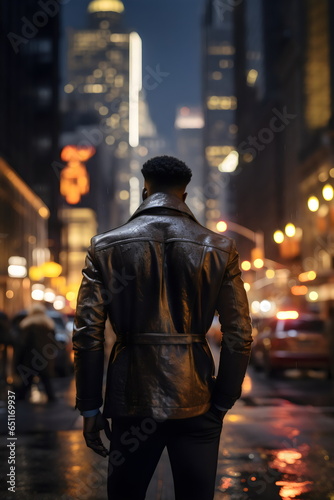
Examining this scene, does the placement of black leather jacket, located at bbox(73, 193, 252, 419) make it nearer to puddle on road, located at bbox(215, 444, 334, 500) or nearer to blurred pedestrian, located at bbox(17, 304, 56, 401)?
puddle on road, located at bbox(215, 444, 334, 500)

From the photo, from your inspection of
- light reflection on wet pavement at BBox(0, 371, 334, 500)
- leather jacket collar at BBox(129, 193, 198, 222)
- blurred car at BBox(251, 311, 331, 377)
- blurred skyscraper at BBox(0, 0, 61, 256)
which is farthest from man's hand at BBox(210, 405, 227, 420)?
blurred skyscraper at BBox(0, 0, 61, 256)

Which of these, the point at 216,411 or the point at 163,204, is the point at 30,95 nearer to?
the point at 163,204

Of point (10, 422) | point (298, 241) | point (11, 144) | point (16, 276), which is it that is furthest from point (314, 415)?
point (298, 241)

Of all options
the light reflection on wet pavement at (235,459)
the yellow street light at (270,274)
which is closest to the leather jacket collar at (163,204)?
the light reflection on wet pavement at (235,459)

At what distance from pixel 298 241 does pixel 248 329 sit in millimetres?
64618

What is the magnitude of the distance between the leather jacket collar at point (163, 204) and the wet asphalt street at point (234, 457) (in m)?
3.34

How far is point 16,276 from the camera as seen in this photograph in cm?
5422

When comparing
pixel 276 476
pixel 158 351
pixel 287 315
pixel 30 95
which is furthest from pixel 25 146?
pixel 158 351

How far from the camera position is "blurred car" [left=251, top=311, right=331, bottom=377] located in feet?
65.2

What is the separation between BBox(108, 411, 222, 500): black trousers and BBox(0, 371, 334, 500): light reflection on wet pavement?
2962 mm

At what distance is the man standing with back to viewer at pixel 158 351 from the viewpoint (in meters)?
3.68

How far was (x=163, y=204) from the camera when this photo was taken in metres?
4.00

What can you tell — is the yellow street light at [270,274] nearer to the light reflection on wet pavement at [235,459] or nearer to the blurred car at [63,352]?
the blurred car at [63,352]

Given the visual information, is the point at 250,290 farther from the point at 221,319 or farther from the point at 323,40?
the point at 221,319
